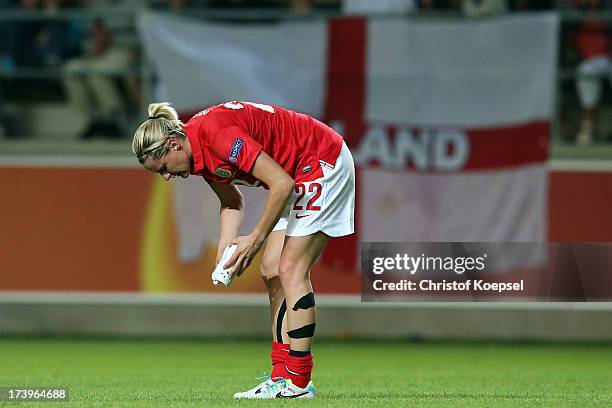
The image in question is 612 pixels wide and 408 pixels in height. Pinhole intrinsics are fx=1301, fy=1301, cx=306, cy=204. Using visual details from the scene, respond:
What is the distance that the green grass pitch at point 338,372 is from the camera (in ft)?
24.0

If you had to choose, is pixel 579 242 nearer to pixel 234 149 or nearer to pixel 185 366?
pixel 185 366

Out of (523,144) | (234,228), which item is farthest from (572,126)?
(234,228)

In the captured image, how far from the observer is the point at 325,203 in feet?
23.6

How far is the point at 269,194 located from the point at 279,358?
1.02 m

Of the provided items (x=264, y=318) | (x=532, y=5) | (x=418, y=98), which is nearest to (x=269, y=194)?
(x=418, y=98)

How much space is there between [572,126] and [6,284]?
20.6 feet

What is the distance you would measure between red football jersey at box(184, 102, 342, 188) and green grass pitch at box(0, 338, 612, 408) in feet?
4.09

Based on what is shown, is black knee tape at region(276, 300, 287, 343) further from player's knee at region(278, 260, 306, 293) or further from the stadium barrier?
the stadium barrier

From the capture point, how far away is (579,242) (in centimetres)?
1267

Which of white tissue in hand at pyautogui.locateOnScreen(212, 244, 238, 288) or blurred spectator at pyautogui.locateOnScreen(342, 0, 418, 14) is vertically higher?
blurred spectator at pyautogui.locateOnScreen(342, 0, 418, 14)

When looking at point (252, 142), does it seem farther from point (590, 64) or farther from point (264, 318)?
point (590, 64)

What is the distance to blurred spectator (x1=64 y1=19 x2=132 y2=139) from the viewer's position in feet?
46.6

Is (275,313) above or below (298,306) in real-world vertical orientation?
below

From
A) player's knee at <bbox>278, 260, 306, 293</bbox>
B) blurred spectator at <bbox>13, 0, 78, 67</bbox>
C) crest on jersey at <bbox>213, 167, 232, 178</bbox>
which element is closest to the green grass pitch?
player's knee at <bbox>278, 260, 306, 293</bbox>
